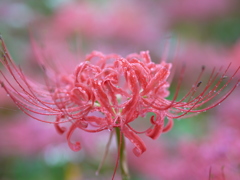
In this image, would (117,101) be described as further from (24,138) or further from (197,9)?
(197,9)

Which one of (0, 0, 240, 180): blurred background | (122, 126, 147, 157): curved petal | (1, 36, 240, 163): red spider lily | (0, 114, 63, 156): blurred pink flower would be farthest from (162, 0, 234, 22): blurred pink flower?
(122, 126, 147, 157): curved petal

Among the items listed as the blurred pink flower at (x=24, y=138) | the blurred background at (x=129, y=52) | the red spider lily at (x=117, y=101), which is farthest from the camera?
the blurred pink flower at (x=24, y=138)

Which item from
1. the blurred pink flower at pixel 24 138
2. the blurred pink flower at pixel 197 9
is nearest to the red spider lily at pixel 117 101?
the blurred pink flower at pixel 24 138

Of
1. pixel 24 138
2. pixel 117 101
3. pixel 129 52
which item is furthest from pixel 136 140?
pixel 129 52

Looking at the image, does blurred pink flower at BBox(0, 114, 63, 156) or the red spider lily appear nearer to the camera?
the red spider lily

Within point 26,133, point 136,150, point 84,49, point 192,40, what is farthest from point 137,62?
point 192,40

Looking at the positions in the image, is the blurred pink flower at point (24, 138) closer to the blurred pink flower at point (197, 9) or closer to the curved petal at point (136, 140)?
the curved petal at point (136, 140)

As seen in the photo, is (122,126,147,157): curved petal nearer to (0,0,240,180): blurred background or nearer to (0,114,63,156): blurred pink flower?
(0,0,240,180): blurred background

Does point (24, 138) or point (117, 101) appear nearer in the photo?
point (117, 101)

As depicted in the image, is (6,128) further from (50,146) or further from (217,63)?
(217,63)
